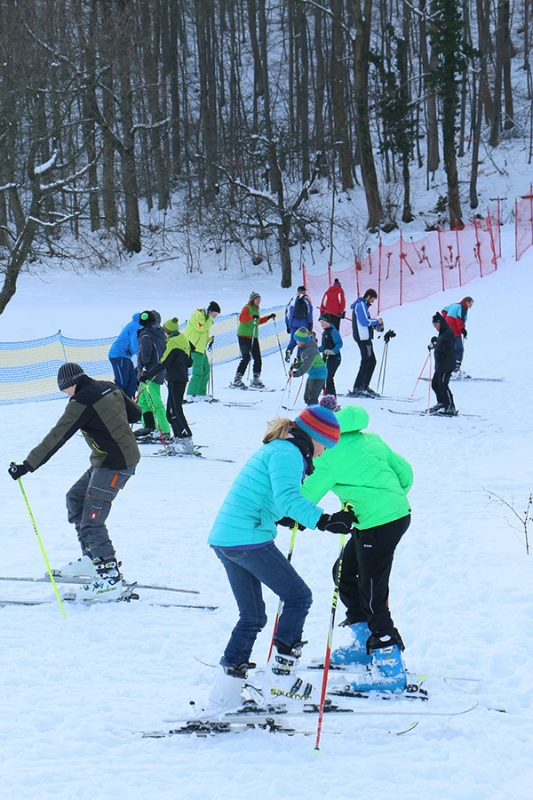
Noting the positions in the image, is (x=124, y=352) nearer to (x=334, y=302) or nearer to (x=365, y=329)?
(x=365, y=329)

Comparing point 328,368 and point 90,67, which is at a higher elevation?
point 90,67

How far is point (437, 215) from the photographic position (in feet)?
100.0

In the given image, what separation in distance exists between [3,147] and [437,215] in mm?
17105

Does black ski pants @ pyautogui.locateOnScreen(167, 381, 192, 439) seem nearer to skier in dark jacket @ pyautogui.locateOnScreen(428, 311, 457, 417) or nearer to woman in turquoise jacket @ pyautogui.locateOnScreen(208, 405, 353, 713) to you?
skier in dark jacket @ pyautogui.locateOnScreen(428, 311, 457, 417)

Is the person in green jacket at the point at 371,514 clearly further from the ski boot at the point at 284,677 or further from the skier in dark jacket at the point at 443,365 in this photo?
the skier in dark jacket at the point at 443,365

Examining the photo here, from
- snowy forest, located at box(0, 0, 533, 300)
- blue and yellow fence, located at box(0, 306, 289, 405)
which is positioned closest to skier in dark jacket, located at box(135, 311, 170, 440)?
blue and yellow fence, located at box(0, 306, 289, 405)

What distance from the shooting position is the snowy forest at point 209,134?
782 inches

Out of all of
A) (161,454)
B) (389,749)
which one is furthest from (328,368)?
(389,749)

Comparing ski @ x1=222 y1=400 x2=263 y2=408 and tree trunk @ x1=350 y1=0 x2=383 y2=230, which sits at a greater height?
tree trunk @ x1=350 y1=0 x2=383 y2=230

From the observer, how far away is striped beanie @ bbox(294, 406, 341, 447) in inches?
160

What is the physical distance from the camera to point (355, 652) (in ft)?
15.8

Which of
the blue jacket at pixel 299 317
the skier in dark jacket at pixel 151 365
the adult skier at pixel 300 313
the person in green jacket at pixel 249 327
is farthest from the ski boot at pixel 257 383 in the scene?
the skier in dark jacket at pixel 151 365

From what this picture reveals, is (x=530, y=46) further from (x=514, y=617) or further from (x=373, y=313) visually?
(x=514, y=617)

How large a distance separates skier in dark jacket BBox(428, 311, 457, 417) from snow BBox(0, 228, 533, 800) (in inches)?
43.4
